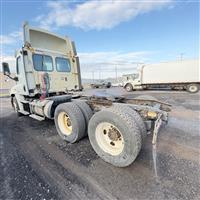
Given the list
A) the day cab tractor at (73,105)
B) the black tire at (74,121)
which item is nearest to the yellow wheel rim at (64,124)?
the day cab tractor at (73,105)

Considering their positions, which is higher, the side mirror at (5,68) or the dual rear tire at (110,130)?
the side mirror at (5,68)

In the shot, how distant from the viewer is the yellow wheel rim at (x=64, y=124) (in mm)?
4069

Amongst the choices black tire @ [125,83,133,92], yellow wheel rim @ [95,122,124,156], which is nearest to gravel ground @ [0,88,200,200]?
yellow wheel rim @ [95,122,124,156]

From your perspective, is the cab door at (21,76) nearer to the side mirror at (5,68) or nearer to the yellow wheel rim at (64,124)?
the side mirror at (5,68)

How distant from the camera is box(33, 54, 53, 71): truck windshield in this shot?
17.3ft

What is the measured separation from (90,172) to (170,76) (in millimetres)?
16910

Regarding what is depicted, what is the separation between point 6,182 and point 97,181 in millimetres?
1476

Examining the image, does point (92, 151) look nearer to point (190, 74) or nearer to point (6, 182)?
point (6, 182)

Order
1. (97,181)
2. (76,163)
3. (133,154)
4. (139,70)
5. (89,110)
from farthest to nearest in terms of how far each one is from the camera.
Answer: 1. (139,70)
2. (89,110)
3. (76,163)
4. (133,154)
5. (97,181)

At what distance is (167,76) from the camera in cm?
1722

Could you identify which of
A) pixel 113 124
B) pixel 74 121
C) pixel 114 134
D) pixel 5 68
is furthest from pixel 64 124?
pixel 5 68

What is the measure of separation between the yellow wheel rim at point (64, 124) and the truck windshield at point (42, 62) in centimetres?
226

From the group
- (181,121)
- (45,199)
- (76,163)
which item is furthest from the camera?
(181,121)

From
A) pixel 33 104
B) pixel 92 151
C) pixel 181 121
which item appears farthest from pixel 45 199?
pixel 181 121
